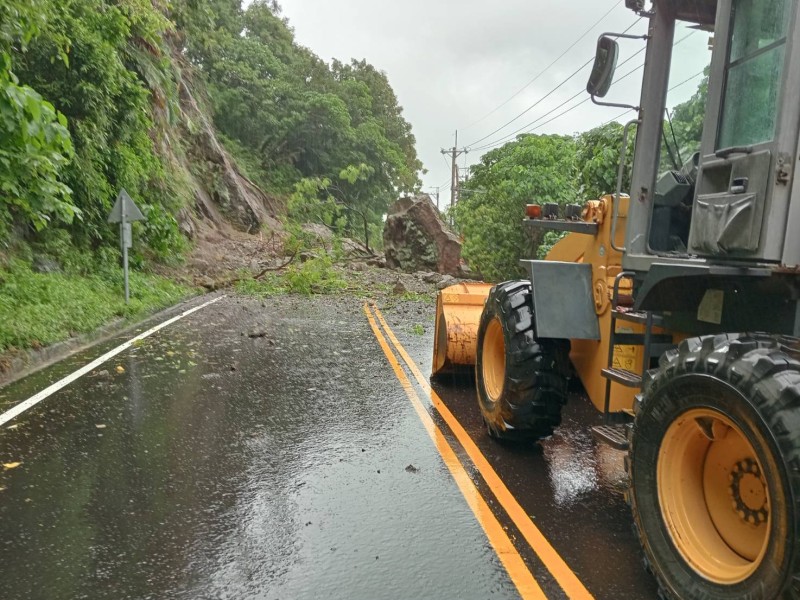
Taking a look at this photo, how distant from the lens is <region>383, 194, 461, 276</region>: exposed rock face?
28953 millimetres

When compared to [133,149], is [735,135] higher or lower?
lower

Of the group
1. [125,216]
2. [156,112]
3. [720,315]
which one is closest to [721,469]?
[720,315]

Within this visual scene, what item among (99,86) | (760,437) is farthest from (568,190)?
(760,437)

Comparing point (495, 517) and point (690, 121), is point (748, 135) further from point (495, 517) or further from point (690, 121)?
point (495, 517)

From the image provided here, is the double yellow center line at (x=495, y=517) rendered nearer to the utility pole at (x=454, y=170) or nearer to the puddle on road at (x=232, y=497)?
the puddle on road at (x=232, y=497)

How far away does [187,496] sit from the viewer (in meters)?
4.71

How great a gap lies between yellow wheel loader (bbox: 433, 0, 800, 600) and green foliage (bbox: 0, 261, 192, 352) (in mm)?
8429

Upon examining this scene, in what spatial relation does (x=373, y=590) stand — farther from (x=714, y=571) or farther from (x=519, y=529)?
(x=714, y=571)

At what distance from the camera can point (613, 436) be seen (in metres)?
4.07

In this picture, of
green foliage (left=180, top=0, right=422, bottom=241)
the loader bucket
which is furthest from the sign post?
green foliage (left=180, top=0, right=422, bottom=241)

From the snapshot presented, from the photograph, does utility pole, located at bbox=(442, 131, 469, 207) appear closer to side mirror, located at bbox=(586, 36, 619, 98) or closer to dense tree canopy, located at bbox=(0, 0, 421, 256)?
dense tree canopy, located at bbox=(0, 0, 421, 256)

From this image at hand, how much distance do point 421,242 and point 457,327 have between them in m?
21.5

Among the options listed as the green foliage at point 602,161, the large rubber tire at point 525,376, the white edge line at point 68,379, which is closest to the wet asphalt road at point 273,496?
the white edge line at point 68,379

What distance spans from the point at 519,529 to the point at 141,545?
7.61 ft
